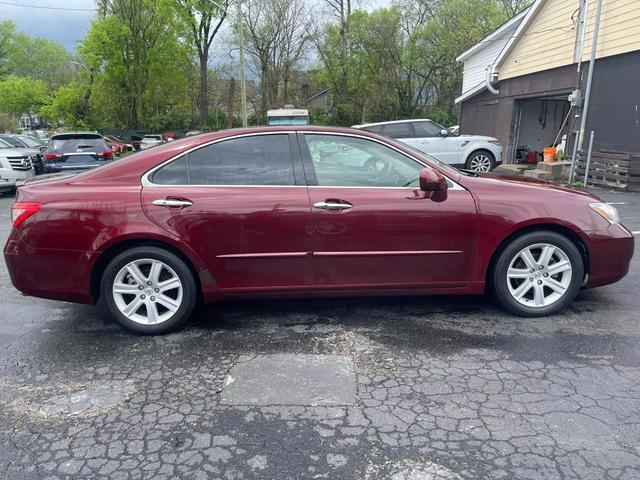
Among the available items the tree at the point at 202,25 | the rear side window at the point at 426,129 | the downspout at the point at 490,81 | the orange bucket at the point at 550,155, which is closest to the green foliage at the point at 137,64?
the tree at the point at 202,25

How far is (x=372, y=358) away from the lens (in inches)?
133

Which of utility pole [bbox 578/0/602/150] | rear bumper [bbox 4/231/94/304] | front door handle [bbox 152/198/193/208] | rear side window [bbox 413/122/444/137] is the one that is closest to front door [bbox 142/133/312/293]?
front door handle [bbox 152/198/193/208]

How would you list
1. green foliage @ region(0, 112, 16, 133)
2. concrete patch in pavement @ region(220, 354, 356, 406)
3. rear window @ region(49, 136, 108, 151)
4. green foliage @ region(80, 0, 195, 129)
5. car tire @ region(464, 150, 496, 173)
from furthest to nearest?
green foliage @ region(0, 112, 16, 133), green foliage @ region(80, 0, 195, 129), rear window @ region(49, 136, 108, 151), car tire @ region(464, 150, 496, 173), concrete patch in pavement @ region(220, 354, 356, 406)

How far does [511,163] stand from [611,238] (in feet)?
47.7

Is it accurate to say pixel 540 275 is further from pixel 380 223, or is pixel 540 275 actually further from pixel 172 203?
pixel 172 203

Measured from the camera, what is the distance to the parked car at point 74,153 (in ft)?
42.4

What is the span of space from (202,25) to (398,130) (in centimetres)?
2995

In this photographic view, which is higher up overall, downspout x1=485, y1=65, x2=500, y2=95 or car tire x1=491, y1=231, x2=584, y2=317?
downspout x1=485, y1=65, x2=500, y2=95

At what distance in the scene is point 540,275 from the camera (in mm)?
3963

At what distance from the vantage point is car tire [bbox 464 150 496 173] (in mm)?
13102

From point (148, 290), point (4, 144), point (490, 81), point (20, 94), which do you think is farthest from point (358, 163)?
point (20, 94)

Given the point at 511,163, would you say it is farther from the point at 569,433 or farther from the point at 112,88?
the point at 112,88

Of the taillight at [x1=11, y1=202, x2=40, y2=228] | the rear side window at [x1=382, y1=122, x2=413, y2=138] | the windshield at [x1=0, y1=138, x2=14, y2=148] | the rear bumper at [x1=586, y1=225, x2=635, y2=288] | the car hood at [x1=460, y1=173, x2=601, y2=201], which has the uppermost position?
the rear side window at [x1=382, y1=122, x2=413, y2=138]

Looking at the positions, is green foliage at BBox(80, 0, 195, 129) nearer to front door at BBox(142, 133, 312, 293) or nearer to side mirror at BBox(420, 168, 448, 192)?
A: front door at BBox(142, 133, 312, 293)
